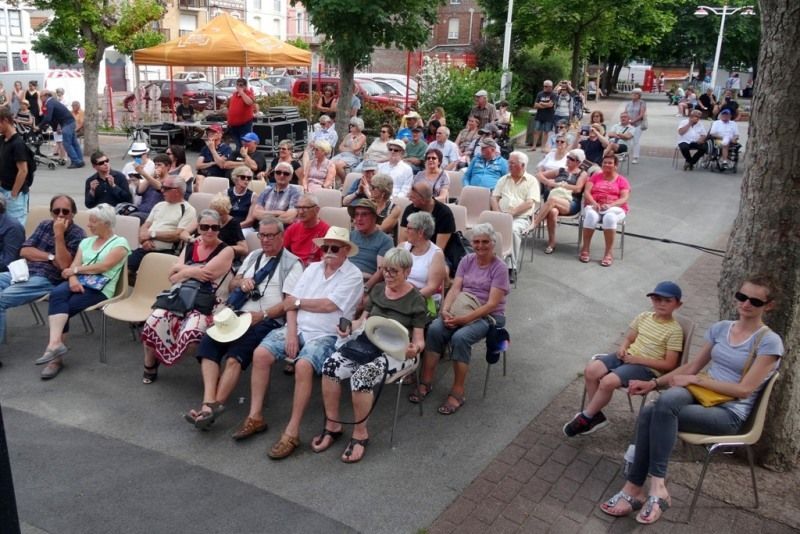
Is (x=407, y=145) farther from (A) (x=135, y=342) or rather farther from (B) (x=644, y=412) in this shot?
(B) (x=644, y=412)

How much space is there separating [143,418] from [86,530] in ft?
4.20

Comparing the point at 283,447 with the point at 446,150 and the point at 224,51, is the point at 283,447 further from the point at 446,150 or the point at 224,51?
the point at 224,51

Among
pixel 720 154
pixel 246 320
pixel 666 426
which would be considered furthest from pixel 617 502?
pixel 720 154

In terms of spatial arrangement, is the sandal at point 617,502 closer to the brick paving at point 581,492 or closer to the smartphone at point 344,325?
the brick paving at point 581,492

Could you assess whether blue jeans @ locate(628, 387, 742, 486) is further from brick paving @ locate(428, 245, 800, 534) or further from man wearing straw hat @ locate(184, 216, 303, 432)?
man wearing straw hat @ locate(184, 216, 303, 432)

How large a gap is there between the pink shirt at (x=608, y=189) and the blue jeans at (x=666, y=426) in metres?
5.18

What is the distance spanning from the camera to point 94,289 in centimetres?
606

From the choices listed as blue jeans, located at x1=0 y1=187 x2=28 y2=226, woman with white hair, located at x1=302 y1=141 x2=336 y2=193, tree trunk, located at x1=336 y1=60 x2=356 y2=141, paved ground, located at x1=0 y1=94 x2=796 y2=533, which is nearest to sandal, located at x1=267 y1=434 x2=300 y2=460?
paved ground, located at x1=0 y1=94 x2=796 y2=533

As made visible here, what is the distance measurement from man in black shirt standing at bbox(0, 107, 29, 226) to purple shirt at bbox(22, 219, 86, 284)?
188 cm

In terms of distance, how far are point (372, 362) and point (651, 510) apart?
1.87m

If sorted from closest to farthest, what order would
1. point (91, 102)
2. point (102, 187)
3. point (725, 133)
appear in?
point (102, 187) → point (725, 133) → point (91, 102)

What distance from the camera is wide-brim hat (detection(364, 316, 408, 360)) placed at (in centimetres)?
467

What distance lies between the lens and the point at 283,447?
454 centimetres

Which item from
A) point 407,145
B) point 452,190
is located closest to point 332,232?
point 452,190
